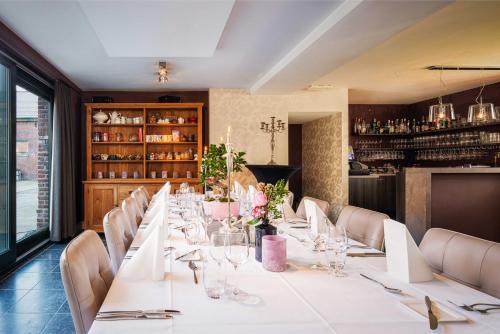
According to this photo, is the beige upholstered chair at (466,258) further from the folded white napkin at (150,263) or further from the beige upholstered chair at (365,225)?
the folded white napkin at (150,263)

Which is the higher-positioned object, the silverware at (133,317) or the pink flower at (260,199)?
the pink flower at (260,199)

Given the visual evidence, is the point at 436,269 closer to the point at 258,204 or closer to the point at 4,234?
the point at 258,204

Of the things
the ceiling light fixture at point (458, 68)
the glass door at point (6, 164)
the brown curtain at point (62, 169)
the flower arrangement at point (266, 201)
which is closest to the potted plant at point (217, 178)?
the flower arrangement at point (266, 201)

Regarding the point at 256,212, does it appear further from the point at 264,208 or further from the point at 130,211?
the point at 130,211

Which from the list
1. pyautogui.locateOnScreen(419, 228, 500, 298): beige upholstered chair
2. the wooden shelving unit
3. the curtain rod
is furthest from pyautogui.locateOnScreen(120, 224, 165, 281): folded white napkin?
the wooden shelving unit

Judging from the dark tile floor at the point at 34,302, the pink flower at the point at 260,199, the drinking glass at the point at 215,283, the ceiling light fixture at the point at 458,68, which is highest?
the ceiling light fixture at the point at 458,68

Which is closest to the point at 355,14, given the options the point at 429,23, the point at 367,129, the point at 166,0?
the point at 429,23

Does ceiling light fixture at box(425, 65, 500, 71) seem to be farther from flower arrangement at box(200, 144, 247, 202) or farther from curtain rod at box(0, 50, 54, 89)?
curtain rod at box(0, 50, 54, 89)

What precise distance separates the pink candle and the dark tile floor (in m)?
1.80

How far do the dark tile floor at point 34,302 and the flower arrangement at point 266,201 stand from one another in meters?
1.79

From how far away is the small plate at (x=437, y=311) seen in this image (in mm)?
960

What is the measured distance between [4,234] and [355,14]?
415 centimetres

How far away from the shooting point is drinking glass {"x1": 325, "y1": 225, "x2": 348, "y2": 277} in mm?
1379

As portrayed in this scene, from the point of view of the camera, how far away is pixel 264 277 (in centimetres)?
132
